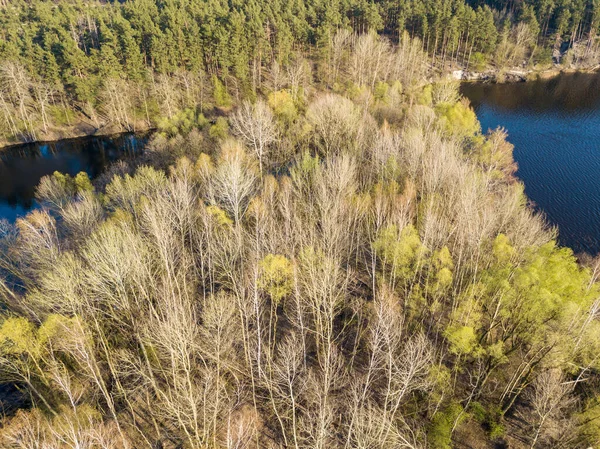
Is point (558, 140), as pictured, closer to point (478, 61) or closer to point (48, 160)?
point (478, 61)

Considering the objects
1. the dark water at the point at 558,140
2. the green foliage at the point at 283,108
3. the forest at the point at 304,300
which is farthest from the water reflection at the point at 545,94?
the green foliage at the point at 283,108

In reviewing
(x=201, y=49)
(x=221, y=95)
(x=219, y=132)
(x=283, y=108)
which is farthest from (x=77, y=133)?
(x=283, y=108)

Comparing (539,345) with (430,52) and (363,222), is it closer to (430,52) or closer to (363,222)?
(363,222)

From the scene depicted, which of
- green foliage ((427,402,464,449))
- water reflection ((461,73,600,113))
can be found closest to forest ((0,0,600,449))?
green foliage ((427,402,464,449))

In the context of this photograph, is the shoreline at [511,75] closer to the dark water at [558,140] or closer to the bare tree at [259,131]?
the dark water at [558,140]

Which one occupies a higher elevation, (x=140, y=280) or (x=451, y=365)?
(x=140, y=280)

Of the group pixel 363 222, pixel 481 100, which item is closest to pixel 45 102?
pixel 363 222
